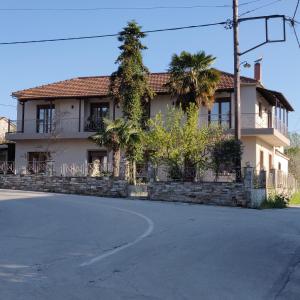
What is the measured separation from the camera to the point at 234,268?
8242mm

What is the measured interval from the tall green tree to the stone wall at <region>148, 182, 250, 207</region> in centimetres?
483

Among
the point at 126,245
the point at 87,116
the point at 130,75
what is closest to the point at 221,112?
the point at 130,75

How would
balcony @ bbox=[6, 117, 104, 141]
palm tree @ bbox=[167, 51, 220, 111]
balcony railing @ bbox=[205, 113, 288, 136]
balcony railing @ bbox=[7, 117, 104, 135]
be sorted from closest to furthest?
palm tree @ bbox=[167, 51, 220, 111] → balcony railing @ bbox=[205, 113, 288, 136] → balcony @ bbox=[6, 117, 104, 141] → balcony railing @ bbox=[7, 117, 104, 135]

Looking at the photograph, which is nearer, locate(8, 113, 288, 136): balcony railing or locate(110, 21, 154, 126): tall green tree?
locate(110, 21, 154, 126): tall green tree

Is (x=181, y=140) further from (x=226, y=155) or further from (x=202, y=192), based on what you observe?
(x=202, y=192)

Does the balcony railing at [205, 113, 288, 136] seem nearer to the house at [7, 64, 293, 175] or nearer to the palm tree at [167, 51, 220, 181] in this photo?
the house at [7, 64, 293, 175]

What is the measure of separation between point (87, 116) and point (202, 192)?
42.6 feet

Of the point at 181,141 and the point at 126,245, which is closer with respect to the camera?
the point at 126,245

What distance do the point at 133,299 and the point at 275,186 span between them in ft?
71.1

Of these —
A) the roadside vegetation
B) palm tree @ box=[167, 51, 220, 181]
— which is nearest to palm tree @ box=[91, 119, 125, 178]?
the roadside vegetation

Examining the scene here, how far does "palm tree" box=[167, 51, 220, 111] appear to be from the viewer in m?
27.3

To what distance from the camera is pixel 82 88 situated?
115 feet

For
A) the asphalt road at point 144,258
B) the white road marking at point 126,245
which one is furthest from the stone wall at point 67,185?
the white road marking at point 126,245

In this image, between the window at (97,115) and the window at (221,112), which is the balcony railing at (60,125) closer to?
the window at (97,115)
